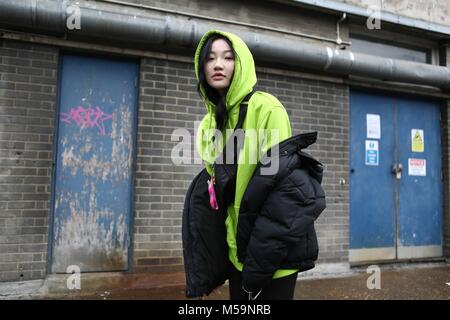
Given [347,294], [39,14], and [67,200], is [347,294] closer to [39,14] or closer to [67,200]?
[67,200]

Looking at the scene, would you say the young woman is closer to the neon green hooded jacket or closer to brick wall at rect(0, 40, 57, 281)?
the neon green hooded jacket

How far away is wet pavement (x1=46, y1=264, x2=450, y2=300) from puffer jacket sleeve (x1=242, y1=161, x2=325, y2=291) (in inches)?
101

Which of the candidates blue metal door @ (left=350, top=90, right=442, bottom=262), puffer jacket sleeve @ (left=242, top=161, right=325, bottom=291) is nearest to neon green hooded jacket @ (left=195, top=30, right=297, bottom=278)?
puffer jacket sleeve @ (left=242, top=161, right=325, bottom=291)

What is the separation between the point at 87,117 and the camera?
4.32m

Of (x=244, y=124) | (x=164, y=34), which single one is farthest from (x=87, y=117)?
(x=244, y=124)

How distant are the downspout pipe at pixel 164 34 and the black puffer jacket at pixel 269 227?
298cm

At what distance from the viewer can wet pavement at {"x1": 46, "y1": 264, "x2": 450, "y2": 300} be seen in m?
4.03

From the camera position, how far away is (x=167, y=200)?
447 cm

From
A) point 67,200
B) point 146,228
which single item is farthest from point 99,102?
point 146,228

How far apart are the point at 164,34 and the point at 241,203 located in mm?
3129

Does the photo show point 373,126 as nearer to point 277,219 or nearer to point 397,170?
point 397,170

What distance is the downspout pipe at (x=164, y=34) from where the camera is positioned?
3838 mm

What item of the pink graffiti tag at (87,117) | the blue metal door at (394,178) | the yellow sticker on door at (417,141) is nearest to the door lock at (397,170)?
the blue metal door at (394,178)

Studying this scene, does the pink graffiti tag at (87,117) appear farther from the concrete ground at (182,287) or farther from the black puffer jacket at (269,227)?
the black puffer jacket at (269,227)
